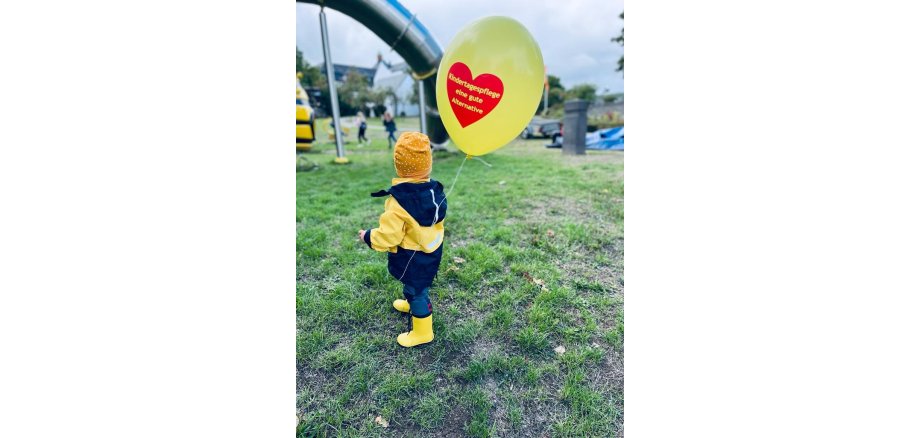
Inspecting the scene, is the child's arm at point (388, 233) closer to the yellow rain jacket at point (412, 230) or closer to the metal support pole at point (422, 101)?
the yellow rain jacket at point (412, 230)

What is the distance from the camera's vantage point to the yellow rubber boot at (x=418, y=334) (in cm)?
222

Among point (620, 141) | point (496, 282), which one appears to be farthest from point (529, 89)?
point (620, 141)

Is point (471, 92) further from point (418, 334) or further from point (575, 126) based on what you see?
point (575, 126)

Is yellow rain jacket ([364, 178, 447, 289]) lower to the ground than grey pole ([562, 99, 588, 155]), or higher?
lower

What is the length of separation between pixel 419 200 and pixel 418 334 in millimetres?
846

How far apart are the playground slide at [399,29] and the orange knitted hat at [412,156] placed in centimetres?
498

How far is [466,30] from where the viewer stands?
227 centimetres

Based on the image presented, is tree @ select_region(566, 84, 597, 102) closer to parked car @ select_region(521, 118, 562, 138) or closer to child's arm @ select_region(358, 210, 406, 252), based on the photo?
parked car @ select_region(521, 118, 562, 138)

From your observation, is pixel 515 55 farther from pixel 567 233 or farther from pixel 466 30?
pixel 567 233

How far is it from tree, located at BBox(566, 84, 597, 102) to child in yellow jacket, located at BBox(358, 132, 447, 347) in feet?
108

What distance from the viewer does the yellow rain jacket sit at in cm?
198

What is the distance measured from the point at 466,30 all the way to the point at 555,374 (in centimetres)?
211

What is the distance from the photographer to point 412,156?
1.96 meters

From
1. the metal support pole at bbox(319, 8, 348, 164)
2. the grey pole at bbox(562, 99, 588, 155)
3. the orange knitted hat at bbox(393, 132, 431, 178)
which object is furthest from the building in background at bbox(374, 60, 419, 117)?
the orange knitted hat at bbox(393, 132, 431, 178)
